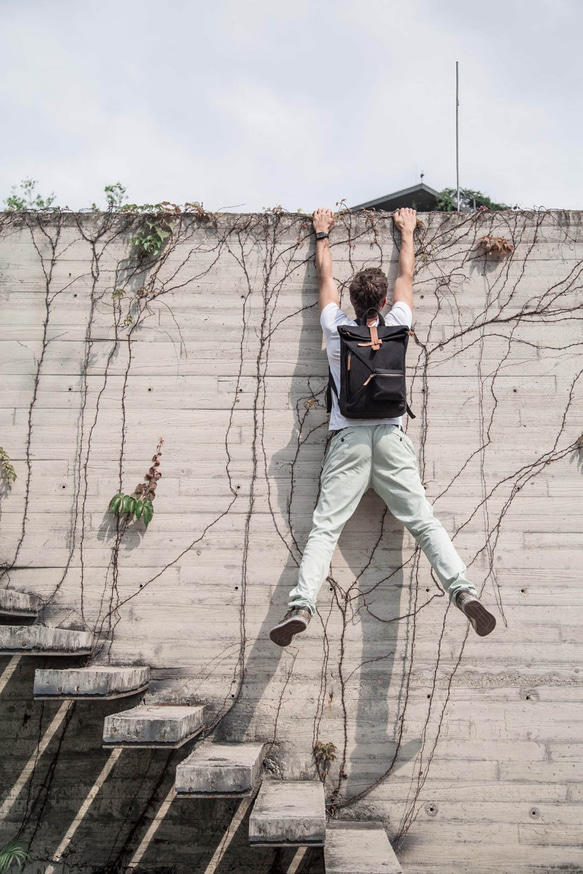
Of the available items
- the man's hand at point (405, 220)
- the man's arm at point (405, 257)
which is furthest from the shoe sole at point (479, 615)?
the man's hand at point (405, 220)

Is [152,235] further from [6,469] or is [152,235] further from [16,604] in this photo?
[16,604]

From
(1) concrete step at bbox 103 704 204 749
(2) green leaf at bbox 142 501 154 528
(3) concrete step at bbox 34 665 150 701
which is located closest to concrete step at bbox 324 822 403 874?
(1) concrete step at bbox 103 704 204 749

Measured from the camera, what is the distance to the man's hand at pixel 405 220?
4.43 m

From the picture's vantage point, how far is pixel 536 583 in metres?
4.19

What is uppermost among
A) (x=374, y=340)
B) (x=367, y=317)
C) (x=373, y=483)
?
(x=367, y=317)

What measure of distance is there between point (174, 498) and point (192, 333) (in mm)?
1000

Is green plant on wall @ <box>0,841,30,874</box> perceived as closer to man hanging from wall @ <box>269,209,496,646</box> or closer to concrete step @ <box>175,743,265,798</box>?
concrete step @ <box>175,743,265,798</box>

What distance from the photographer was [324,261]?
4395mm

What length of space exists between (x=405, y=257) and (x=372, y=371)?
0.96 meters

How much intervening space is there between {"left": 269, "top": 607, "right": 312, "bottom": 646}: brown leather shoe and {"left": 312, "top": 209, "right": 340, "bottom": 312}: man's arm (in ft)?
5.84

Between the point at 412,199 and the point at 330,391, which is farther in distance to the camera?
the point at 412,199

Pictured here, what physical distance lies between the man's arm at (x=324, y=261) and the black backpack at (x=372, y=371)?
0.49 meters

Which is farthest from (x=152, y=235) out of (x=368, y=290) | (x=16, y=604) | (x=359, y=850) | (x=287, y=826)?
(x=359, y=850)

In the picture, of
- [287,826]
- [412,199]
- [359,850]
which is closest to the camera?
[287,826]
